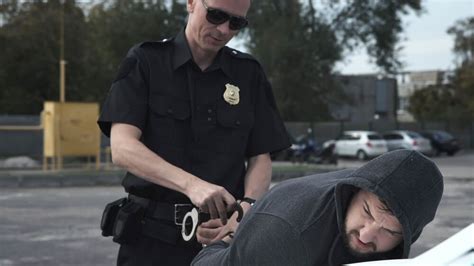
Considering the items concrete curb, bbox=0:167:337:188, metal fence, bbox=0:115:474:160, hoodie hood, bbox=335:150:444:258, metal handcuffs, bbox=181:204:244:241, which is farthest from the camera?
metal fence, bbox=0:115:474:160

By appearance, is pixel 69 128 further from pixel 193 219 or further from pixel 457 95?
pixel 457 95

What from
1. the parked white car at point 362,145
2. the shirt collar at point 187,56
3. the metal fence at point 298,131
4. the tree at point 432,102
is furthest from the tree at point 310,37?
the shirt collar at point 187,56

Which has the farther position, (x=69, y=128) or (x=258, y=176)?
(x=69, y=128)

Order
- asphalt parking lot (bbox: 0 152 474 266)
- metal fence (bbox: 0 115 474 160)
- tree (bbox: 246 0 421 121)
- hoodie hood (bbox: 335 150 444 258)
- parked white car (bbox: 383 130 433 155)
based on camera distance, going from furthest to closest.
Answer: tree (bbox: 246 0 421 121) → parked white car (bbox: 383 130 433 155) → metal fence (bbox: 0 115 474 160) → asphalt parking lot (bbox: 0 152 474 266) → hoodie hood (bbox: 335 150 444 258)

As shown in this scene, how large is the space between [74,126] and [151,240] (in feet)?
46.6

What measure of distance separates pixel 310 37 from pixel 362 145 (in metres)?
8.56

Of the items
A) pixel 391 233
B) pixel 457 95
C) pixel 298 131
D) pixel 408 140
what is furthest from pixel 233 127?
pixel 457 95

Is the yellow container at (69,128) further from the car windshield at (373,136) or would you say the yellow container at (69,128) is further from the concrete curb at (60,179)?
the car windshield at (373,136)

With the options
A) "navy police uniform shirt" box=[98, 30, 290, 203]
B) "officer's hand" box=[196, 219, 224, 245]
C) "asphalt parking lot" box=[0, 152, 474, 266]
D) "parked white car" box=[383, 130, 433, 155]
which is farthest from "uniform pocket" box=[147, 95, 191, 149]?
"parked white car" box=[383, 130, 433, 155]

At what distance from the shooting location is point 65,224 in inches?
350

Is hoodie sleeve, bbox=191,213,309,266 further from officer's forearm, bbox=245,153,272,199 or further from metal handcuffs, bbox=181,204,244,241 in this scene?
officer's forearm, bbox=245,153,272,199

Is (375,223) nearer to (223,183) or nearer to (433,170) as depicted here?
(433,170)

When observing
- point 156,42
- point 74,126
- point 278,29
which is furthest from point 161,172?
point 278,29

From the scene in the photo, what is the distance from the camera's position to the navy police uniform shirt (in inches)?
95.5
